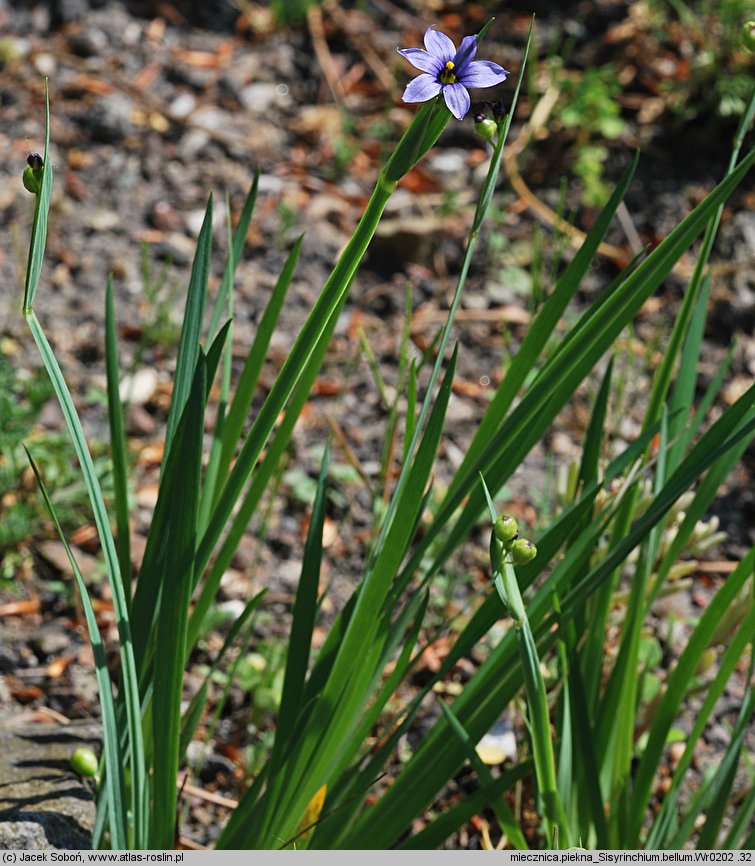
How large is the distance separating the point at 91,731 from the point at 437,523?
0.62 m

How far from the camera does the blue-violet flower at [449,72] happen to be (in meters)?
0.75

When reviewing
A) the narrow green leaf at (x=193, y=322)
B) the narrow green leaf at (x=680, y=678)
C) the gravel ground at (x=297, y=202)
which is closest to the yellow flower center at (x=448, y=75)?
the narrow green leaf at (x=193, y=322)

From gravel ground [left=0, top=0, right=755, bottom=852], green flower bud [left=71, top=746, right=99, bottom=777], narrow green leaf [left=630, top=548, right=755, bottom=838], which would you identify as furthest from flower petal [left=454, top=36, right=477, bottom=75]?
gravel ground [left=0, top=0, right=755, bottom=852]

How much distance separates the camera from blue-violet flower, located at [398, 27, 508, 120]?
75 centimetres

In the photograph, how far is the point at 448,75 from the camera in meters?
0.78

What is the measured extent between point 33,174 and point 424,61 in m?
0.32

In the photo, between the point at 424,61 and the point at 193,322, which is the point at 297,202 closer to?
the point at 193,322

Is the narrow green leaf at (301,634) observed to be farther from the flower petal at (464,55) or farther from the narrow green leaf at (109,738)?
the flower petal at (464,55)

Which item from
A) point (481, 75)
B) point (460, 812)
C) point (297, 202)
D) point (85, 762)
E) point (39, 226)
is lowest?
point (460, 812)

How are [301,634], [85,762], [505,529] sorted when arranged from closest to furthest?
[505,529]
[301,634]
[85,762]

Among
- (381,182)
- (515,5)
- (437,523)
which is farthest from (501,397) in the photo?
(515,5)

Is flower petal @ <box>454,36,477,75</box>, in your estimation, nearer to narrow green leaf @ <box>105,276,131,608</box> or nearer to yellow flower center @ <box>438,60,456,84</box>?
yellow flower center @ <box>438,60,456,84</box>

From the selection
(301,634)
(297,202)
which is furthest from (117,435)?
(297,202)

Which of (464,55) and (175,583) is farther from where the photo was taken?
(175,583)
